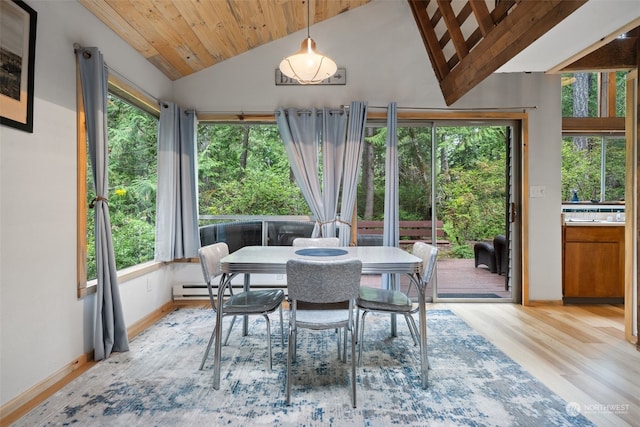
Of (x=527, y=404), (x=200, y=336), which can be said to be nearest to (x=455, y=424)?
(x=527, y=404)

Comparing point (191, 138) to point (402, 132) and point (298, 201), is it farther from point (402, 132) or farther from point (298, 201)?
point (402, 132)

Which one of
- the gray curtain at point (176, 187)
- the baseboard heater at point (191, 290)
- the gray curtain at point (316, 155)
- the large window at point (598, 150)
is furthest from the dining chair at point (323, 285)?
the large window at point (598, 150)

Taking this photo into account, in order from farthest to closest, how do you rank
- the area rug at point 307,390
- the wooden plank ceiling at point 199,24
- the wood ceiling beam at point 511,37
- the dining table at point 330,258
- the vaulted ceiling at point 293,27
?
the wooden plank ceiling at point 199,24 < the vaulted ceiling at point 293,27 < the wood ceiling beam at point 511,37 < the dining table at point 330,258 < the area rug at point 307,390

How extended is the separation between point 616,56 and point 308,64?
270 centimetres

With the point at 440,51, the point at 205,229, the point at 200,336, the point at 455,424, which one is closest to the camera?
the point at 455,424

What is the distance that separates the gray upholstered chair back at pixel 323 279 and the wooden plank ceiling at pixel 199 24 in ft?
7.59

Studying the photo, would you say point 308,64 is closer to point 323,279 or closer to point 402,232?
point 323,279

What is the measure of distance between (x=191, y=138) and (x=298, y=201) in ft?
4.39

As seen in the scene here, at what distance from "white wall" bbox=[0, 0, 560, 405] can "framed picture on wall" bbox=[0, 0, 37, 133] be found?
0.08 metres

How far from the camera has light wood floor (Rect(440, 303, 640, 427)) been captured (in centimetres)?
181

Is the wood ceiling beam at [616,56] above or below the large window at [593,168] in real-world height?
above

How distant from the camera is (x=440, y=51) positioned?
11.3ft

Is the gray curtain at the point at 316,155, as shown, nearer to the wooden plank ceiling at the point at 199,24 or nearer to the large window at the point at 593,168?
the wooden plank ceiling at the point at 199,24

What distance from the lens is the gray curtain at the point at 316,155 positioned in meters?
3.53
